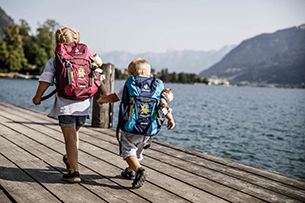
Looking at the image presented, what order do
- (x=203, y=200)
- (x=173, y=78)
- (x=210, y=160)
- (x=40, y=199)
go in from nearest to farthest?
(x=40, y=199), (x=203, y=200), (x=210, y=160), (x=173, y=78)

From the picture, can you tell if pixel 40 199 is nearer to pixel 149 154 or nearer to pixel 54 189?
pixel 54 189

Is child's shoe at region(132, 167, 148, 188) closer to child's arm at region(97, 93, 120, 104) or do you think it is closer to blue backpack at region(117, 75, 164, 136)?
blue backpack at region(117, 75, 164, 136)

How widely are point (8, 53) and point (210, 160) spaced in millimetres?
80013

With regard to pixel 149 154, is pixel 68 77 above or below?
above

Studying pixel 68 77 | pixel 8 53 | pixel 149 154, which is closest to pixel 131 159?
pixel 68 77

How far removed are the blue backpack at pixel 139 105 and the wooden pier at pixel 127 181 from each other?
623 mm

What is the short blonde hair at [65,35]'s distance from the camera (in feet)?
10.0

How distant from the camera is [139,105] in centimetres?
287

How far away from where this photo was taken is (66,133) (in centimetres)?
309

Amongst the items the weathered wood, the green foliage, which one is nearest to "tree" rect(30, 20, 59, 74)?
the green foliage

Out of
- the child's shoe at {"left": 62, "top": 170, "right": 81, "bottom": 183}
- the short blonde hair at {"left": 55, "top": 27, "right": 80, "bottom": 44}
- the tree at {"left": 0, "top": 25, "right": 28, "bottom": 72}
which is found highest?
the tree at {"left": 0, "top": 25, "right": 28, "bottom": 72}

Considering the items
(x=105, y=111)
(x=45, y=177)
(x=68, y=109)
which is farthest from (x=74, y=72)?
(x=105, y=111)

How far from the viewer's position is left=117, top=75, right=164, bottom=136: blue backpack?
2.85 meters

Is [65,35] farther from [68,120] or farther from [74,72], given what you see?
[68,120]
